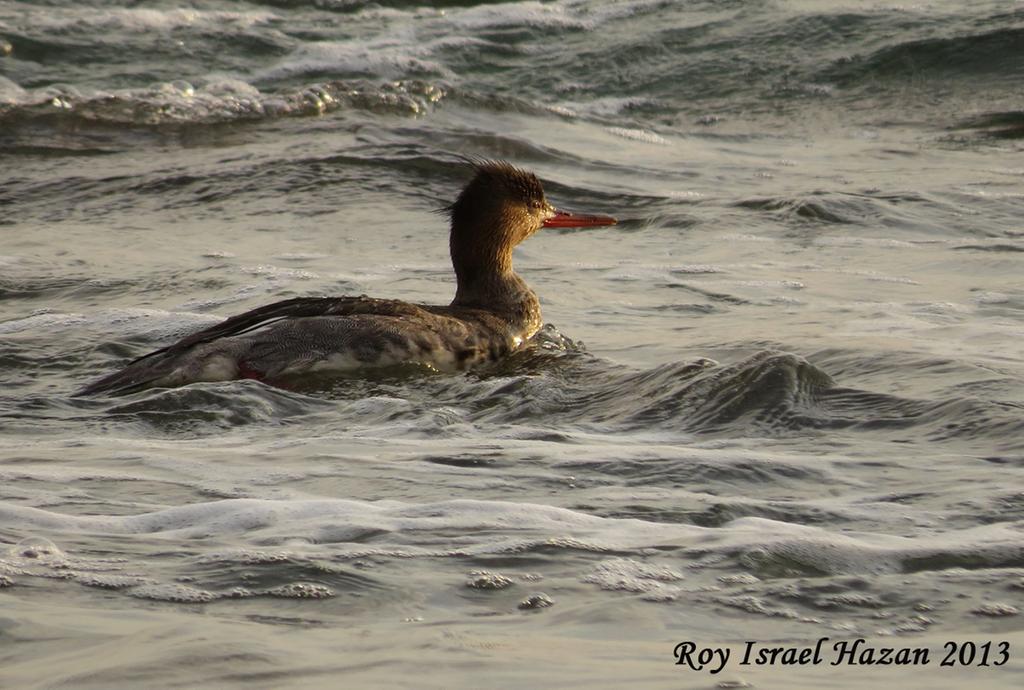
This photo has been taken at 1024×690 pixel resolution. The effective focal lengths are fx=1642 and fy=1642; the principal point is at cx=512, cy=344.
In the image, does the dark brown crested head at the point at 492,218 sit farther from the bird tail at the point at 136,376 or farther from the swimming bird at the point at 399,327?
the bird tail at the point at 136,376

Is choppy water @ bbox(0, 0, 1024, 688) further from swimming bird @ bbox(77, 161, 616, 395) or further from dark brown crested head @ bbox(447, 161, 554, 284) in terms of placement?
dark brown crested head @ bbox(447, 161, 554, 284)

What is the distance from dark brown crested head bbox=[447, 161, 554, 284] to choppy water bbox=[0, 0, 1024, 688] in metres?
0.53

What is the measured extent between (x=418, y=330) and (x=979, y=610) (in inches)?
169

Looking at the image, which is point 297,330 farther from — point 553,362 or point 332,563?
point 332,563

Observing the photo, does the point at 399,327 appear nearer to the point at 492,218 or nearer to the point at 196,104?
the point at 492,218

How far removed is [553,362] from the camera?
8188mm

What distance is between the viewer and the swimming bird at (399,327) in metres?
7.57

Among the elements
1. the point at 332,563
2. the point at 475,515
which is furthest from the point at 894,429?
the point at 332,563

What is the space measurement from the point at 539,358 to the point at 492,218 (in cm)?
134

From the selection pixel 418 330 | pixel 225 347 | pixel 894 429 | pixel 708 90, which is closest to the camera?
pixel 894 429

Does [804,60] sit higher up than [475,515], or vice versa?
[804,60]

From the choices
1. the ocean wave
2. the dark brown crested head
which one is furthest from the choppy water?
the dark brown crested head

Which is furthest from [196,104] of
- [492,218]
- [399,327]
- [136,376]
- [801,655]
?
[801,655]

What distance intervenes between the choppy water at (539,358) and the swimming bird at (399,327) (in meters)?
0.22
